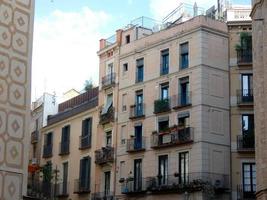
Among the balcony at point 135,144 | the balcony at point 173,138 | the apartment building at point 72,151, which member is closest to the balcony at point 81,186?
the apartment building at point 72,151

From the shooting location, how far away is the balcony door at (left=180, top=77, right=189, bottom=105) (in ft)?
137

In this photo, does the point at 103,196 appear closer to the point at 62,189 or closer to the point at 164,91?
the point at 62,189

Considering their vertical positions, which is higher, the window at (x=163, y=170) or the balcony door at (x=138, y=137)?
the balcony door at (x=138, y=137)

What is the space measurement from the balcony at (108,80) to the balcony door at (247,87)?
11127 mm

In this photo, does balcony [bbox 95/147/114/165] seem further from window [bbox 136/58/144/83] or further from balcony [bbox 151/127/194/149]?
window [bbox 136/58/144/83]

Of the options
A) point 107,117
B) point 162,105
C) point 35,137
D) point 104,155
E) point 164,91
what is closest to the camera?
point 162,105

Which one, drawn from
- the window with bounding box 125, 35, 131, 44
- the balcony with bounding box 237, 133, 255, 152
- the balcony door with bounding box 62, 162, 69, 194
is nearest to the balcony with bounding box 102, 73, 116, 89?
the window with bounding box 125, 35, 131, 44

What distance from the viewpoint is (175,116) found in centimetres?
4191

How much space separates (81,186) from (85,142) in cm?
352

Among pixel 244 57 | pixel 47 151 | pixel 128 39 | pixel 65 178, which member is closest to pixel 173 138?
pixel 244 57

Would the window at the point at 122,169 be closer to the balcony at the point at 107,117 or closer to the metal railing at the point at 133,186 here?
the metal railing at the point at 133,186

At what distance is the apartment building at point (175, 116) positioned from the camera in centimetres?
4016

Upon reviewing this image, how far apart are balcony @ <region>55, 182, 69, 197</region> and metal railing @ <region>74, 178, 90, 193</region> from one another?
4.22 ft

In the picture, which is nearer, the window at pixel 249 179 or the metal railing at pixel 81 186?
the window at pixel 249 179
